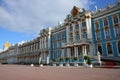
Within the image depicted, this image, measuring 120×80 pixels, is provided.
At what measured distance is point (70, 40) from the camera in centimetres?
4831

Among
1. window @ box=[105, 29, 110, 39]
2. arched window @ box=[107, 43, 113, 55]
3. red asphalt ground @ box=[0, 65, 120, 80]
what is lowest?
red asphalt ground @ box=[0, 65, 120, 80]

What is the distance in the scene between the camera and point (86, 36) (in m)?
42.4

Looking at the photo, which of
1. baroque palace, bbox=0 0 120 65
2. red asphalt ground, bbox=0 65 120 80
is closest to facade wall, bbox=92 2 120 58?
baroque palace, bbox=0 0 120 65

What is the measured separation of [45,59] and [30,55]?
63.5 ft

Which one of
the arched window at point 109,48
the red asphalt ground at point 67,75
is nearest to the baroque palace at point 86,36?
the arched window at point 109,48

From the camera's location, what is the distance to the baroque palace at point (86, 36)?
3612cm

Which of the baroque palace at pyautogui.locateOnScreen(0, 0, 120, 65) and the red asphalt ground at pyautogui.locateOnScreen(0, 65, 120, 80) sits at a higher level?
the baroque palace at pyautogui.locateOnScreen(0, 0, 120, 65)

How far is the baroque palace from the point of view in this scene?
1422 inches

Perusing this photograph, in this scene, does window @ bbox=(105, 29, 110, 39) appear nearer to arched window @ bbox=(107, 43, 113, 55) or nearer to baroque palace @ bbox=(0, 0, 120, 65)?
baroque palace @ bbox=(0, 0, 120, 65)

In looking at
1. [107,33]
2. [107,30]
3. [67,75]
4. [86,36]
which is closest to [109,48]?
[107,33]

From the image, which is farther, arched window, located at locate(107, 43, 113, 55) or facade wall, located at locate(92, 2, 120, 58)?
arched window, located at locate(107, 43, 113, 55)

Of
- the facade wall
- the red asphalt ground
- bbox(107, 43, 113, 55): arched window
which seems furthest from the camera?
bbox(107, 43, 113, 55): arched window

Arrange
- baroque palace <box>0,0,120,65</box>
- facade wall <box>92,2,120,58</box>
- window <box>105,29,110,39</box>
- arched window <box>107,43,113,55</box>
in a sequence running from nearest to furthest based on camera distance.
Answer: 1. facade wall <box>92,2,120,58</box>
2. baroque palace <box>0,0,120,65</box>
3. arched window <box>107,43,113,55</box>
4. window <box>105,29,110,39</box>

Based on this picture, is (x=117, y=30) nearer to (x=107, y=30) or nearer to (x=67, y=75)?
(x=107, y=30)
